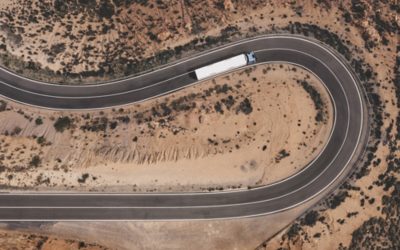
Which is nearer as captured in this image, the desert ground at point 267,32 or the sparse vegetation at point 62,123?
the sparse vegetation at point 62,123

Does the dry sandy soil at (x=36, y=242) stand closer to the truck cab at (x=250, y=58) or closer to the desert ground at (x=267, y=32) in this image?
the desert ground at (x=267, y=32)

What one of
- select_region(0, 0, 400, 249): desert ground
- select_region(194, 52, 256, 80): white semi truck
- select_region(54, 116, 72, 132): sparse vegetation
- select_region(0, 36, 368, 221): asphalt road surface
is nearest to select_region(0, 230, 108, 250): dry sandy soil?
select_region(0, 36, 368, 221): asphalt road surface

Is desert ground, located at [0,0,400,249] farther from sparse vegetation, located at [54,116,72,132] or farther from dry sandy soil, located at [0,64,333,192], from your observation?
dry sandy soil, located at [0,64,333,192]

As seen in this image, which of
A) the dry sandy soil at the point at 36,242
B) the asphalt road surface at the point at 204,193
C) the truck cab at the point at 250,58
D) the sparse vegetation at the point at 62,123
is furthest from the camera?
the truck cab at the point at 250,58

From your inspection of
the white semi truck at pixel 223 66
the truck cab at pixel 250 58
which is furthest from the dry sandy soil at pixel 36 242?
the truck cab at pixel 250 58

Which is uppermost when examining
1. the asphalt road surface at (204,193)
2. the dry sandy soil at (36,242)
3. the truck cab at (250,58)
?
the truck cab at (250,58)
